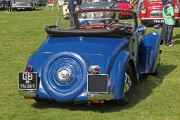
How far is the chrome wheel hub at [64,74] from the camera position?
7160 mm

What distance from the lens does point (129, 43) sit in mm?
8031

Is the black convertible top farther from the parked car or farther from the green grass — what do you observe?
the parked car

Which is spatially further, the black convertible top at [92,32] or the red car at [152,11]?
the red car at [152,11]

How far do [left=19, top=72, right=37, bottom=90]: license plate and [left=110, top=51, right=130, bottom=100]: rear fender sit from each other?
3.58 ft

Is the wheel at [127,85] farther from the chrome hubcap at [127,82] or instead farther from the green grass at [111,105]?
the green grass at [111,105]

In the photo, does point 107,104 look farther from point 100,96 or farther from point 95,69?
point 95,69

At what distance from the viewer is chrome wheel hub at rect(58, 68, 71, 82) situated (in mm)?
7160

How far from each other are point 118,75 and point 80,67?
55 centimetres

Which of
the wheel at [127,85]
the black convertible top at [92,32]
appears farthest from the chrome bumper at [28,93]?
the wheel at [127,85]

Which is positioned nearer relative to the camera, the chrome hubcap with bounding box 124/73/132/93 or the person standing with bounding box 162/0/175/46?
the chrome hubcap with bounding box 124/73/132/93

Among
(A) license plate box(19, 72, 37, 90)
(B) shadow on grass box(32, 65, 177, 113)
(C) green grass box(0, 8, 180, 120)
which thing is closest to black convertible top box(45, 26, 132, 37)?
(C) green grass box(0, 8, 180, 120)

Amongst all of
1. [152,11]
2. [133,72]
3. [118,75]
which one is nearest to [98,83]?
[118,75]

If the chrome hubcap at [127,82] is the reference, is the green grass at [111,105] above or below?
below

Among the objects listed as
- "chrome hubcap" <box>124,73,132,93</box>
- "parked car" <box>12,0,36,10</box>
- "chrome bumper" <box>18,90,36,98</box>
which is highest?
"chrome hubcap" <box>124,73,132,93</box>
